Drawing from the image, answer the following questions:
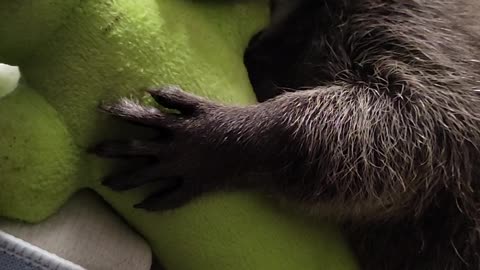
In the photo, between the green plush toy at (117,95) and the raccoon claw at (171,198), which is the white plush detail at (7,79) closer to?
the green plush toy at (117,95)

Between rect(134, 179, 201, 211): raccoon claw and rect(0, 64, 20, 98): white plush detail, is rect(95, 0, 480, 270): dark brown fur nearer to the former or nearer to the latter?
rect(134, 179, 201, 211): raccoon claw

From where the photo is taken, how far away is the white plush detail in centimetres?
81

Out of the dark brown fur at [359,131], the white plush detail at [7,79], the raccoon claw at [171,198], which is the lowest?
the dark brown fur at [359,131]

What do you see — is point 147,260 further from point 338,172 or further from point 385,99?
point 385,99

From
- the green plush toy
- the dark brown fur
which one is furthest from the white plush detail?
the dark brown fur

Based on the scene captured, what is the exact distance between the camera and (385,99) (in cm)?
101

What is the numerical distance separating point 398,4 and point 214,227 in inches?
17.4

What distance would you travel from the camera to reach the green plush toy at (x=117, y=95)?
802mm

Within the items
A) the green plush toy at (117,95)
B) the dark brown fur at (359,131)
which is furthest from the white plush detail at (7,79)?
the dark brown fur at (359,131)

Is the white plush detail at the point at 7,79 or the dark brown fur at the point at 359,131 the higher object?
the white plush detail at the point at 7,79

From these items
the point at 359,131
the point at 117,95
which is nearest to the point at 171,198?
the point at 117,95

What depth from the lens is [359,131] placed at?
973 millimetres

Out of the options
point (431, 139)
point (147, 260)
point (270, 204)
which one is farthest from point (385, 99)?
point (147, 260)

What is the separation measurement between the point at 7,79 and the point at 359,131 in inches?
17.4
